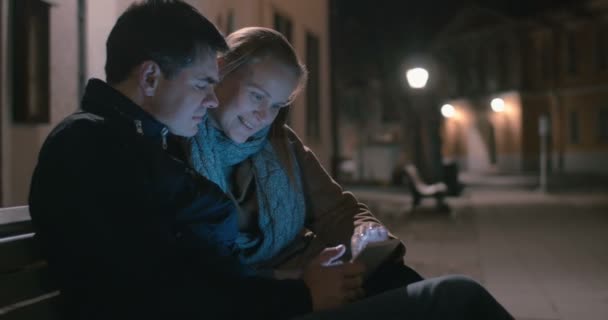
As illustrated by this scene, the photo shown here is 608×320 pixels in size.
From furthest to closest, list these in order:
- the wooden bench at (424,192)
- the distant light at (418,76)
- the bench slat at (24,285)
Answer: the wooden bench at (424,192) < the distant light at (418,76) < the bench slat at (24,285)

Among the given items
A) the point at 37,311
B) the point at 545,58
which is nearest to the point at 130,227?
the point at 37,311

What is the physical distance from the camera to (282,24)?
1109cm

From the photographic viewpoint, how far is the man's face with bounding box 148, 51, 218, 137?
1.68 m

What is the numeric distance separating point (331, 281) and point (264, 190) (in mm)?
665

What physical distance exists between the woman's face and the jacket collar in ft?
2.24

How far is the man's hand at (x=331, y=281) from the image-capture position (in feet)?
5.66

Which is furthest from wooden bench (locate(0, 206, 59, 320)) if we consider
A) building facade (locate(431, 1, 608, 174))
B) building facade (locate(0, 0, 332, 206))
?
building facade (locate(431, 1, 608, 174))

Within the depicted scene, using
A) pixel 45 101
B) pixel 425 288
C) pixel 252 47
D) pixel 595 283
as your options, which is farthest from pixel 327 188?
pixel 595 283

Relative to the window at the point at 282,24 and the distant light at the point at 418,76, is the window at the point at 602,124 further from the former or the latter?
the window at the point at 282,24

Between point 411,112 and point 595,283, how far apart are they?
23559 millimetres

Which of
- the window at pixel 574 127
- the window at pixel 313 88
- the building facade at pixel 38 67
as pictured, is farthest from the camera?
the window at pixel 574 127

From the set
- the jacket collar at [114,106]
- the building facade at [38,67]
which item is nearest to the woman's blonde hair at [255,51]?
the jacket collar at [114,106]

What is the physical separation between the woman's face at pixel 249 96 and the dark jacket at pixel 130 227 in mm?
615

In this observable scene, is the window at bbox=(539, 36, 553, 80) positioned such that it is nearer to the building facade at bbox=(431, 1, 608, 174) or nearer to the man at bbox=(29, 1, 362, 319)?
the building facade at bbox=(431, 1, 608, 174)
